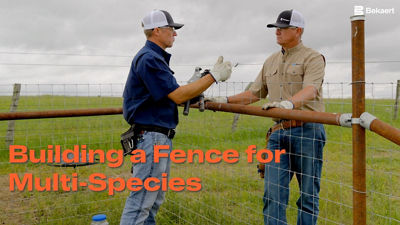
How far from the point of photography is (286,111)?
9.09 feet

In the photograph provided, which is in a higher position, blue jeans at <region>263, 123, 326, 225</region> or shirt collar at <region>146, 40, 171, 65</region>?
shirt collar at <region>146, 40, 171, 65</region>

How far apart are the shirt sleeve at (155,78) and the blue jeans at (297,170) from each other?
105 cm

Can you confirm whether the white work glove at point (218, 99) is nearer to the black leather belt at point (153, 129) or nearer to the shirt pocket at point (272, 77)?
the shirt pocket at point (272, 77)

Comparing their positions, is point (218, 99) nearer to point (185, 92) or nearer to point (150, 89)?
point (185, 92)

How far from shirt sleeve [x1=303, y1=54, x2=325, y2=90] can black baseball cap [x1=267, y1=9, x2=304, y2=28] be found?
325 millimetres

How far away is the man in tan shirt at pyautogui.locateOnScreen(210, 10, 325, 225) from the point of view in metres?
3.21

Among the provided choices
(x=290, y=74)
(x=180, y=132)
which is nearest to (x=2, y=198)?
(x=180, y=132)

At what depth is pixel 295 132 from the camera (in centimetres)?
324

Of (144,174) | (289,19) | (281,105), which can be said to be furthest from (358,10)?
(144,174)

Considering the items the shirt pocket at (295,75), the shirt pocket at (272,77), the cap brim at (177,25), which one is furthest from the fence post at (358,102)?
the cap brim at (177,25)

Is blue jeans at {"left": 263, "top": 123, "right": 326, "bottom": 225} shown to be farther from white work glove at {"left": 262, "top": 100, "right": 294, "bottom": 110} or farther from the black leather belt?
the black leather belt

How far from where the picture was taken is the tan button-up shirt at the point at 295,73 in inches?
127

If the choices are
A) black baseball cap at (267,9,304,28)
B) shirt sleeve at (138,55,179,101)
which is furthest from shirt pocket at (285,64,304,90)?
shirt sleeve at (138,55,179,101)

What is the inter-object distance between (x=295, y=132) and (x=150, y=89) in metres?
1.23
